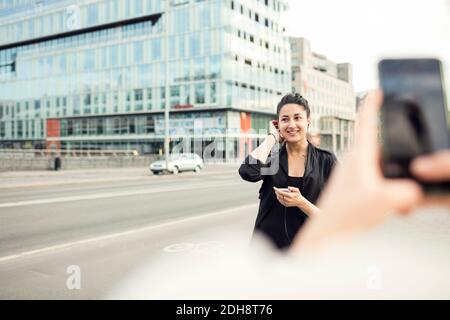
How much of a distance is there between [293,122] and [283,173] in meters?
0.33

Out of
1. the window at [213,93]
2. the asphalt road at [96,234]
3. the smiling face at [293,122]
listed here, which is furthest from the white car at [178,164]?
the smiling face at [293,122]

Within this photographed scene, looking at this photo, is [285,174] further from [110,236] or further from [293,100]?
[110,236]

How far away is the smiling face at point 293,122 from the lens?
182 cm

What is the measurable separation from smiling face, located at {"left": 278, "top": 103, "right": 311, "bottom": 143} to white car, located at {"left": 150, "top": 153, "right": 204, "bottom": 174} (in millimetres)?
20874

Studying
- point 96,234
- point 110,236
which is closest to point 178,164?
point 96,234

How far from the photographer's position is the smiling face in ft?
5.96

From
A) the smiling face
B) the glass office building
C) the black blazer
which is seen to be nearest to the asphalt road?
the black blazer

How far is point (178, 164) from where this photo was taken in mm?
23391

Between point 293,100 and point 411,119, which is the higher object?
point 293,100

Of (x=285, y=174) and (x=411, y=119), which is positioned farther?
(x=285, y=174)

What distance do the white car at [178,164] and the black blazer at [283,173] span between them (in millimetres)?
20595

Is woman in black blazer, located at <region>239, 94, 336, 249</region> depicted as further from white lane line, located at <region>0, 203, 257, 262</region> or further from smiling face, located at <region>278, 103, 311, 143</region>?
white lane line, located at <region>0, 203, 257, 262</region>

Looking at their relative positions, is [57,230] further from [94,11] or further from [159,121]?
[159,121]

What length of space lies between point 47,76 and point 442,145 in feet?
181
